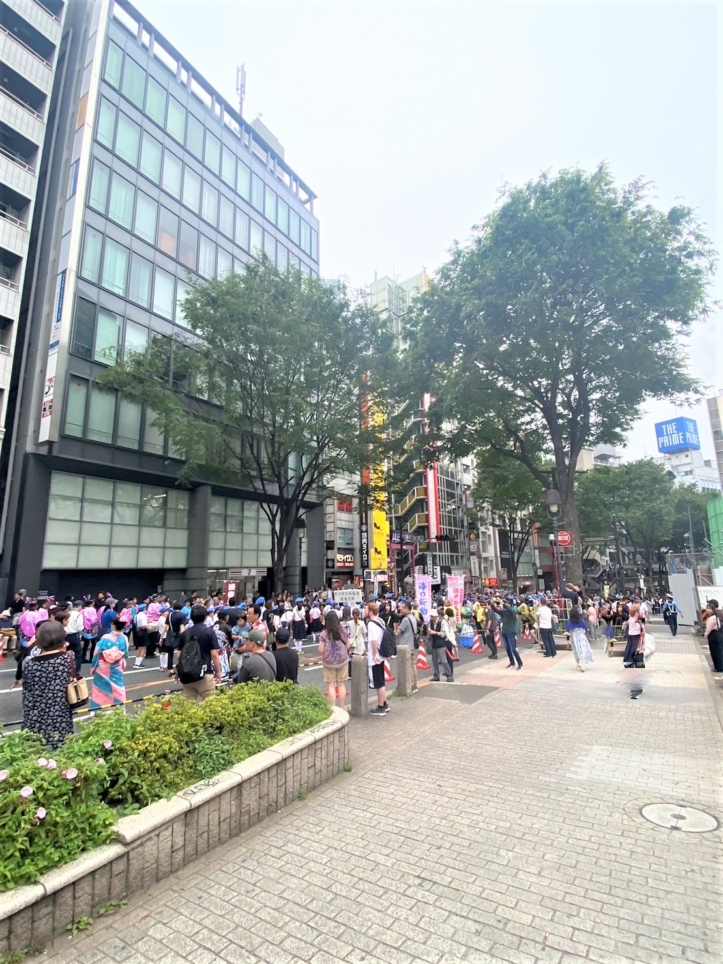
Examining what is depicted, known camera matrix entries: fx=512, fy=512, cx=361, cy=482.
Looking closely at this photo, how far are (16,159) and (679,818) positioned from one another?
32284 millimetres

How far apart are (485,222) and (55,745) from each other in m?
21.4

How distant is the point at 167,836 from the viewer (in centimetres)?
375

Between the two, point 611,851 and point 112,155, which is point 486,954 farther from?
point 112,155

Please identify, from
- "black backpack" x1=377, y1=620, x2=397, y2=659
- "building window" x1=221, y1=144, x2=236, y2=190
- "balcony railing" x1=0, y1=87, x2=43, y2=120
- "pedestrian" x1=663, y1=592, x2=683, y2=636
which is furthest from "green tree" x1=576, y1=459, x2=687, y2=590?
"balcony railing" x1=0, y1=87, x2=43, y2=120

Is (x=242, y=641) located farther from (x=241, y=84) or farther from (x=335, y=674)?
(x=241, y=84)

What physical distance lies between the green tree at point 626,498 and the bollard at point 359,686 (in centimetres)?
3857

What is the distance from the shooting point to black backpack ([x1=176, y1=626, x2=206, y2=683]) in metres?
6.70

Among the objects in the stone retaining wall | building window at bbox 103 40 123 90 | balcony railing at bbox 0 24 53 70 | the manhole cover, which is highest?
building window at bbox 103 40 123 90

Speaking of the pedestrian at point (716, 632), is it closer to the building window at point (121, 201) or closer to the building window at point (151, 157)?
the building window at point (121, 201)

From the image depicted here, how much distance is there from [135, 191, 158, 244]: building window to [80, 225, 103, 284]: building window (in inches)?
103

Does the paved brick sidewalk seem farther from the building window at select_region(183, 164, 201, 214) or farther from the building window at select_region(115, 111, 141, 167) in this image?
the building window at select_region(183, 164, 201, 214)

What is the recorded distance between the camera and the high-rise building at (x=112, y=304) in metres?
22.3

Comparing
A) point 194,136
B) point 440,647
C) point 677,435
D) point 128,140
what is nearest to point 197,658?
point 440,647

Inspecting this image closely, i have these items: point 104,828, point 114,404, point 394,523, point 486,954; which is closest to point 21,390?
point 114,404
